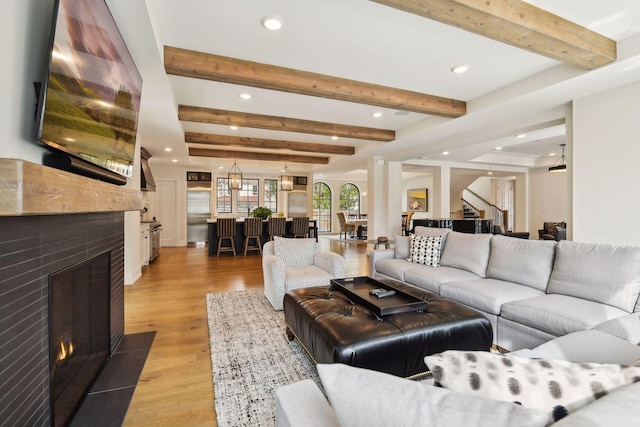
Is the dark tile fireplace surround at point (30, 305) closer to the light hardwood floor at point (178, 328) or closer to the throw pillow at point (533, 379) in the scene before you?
the light hardwood floor at point (178, 328)

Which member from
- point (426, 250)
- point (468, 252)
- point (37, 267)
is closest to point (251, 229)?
point (426, 250)

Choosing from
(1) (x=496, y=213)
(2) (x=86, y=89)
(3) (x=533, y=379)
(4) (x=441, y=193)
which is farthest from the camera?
(1) (x=496, y=213)

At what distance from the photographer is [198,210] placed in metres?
8.96

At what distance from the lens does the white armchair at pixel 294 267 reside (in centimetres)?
320

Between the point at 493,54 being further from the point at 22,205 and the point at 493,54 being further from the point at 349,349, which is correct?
the point at 22,205

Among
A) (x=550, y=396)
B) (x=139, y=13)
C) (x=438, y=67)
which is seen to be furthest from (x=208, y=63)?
(x=550, y=396)

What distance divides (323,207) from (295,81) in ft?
34.1

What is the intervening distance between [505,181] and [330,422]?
43.4 ft

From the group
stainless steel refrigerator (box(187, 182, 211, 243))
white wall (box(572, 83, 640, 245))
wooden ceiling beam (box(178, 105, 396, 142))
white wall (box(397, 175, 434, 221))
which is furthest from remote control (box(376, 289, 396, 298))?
white wall (box(397, 175, 434, 221))

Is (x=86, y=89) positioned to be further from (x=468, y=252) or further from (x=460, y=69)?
(x=468, y=252)

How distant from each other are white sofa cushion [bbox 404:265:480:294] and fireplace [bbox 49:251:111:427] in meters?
2.86

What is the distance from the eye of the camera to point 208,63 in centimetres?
273

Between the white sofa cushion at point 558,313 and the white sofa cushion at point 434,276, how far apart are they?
2.20 feet

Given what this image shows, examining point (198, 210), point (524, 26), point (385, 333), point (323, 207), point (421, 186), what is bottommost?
point (385, 333)
